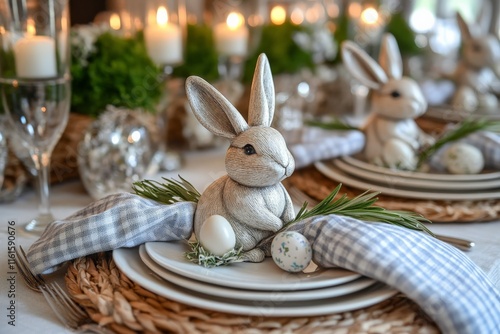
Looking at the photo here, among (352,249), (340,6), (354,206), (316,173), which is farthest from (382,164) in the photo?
(340,6)

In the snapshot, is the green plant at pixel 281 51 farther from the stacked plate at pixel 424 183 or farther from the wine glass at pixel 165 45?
the stacked plate at pixel 424 183

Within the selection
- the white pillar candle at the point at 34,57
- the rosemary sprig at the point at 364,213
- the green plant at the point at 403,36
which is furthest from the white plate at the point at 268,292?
the green plant at the point at 403,36

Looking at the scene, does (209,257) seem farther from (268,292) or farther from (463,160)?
(463,160)

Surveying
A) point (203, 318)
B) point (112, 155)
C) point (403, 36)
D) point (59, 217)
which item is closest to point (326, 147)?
point (112, 155)

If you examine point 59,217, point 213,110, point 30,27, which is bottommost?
point 59,217

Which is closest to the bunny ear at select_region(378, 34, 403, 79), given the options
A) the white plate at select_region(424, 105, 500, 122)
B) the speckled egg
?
the white plate at select_region(424, 105, 500, 122)
